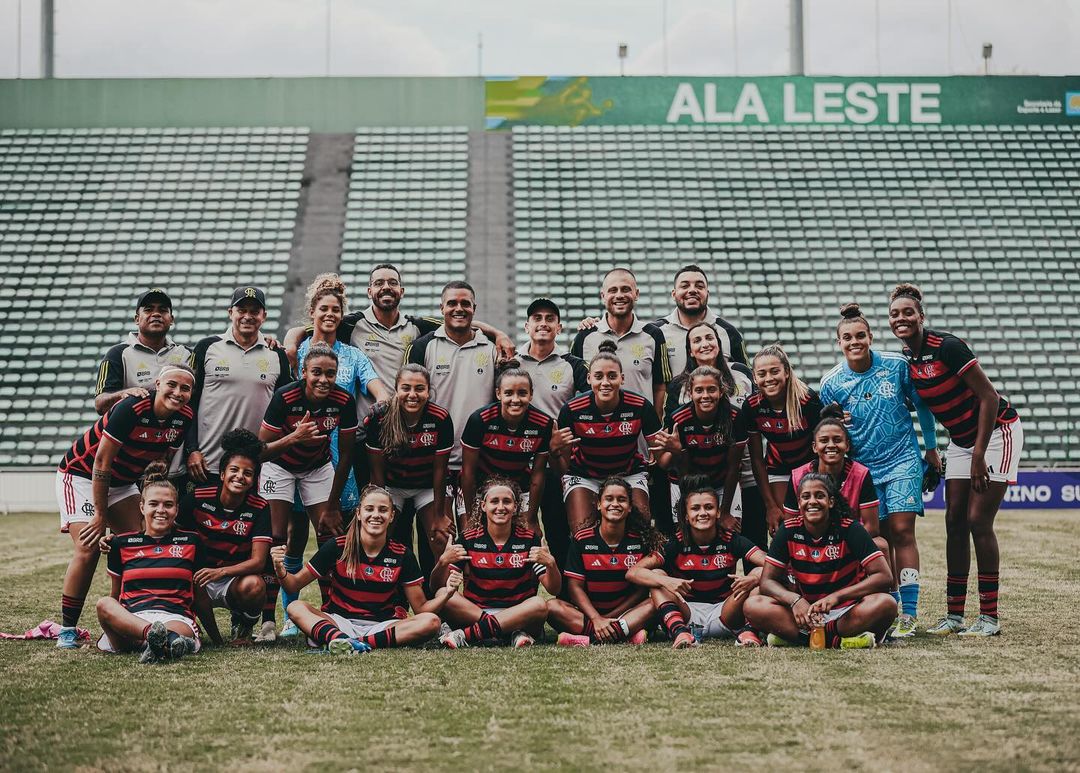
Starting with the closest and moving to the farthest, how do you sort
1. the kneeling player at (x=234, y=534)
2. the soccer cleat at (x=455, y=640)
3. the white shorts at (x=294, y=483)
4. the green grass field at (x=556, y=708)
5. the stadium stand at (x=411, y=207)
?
1. the green grass field at (x=556, y=708)
2. the soccer cleat at (x=455, y=640)
3. the kneeling player at (x=234, y=534)
4. the white shorts at (x=294, y=483)
5. the stadium stand at (x=411, y=207)

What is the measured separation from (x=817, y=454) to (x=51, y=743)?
12.6ft

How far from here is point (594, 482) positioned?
18.9ft

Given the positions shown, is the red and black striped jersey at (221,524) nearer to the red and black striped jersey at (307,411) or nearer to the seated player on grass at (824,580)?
the red and black striped jersey at (307,411)

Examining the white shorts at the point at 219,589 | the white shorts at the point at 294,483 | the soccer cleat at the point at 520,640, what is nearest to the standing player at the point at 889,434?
the soccer cleat at the point at 520,640

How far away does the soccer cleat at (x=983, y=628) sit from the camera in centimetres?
533

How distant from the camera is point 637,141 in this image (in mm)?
22641

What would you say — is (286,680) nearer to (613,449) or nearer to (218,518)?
(218,518)

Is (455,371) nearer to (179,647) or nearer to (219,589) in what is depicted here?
(219,589)

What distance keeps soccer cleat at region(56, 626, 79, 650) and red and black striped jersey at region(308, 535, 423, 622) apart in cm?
121

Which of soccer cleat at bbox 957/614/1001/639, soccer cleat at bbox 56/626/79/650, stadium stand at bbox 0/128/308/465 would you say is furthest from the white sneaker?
stadium stand at bbox 0/128/308/465

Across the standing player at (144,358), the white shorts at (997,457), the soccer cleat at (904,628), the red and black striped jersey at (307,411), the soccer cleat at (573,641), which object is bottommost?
the soccer cleat at (573,641)

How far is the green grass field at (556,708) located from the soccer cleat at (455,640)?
160mm

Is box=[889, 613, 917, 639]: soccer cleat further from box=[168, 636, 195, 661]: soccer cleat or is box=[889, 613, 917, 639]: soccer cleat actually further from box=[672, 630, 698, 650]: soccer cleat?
box=[168, 636, 195, 661]: soccer cleat

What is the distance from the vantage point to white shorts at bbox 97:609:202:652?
16.2 ft
